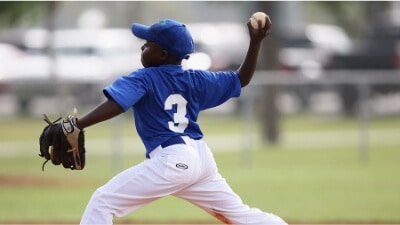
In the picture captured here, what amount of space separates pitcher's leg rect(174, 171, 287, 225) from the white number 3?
378 millimetres

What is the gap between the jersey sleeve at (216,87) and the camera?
7.13 metres

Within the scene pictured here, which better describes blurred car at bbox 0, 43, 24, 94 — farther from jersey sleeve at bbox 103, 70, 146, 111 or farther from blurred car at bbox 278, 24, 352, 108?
jersey sleeve at bbox 103, 70, 146, 111

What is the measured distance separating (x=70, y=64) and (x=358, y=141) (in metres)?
15.0

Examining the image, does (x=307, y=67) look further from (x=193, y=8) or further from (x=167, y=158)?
(x=167, y=158)

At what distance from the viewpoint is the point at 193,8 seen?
40094 mm

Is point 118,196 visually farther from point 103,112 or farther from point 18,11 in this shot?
point 18,11

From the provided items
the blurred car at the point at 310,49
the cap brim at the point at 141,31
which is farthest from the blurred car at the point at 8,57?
the cap brim at the point at 141,31

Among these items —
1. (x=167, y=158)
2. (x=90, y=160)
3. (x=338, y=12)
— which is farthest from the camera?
(x=338, y=12)

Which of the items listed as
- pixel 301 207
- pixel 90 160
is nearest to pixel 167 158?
pixel 301 207

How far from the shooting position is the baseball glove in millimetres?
6695

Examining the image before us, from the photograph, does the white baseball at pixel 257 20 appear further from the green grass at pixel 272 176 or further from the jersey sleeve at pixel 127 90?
the green grass at pixel 272 176

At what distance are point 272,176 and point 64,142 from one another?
9.30 meters

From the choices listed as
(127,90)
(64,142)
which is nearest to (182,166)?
(127,90)

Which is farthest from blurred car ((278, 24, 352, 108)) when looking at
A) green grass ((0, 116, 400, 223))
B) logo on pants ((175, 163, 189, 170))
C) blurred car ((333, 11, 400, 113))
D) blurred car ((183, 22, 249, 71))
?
logo on pants ((175, 163, 189, 170))
